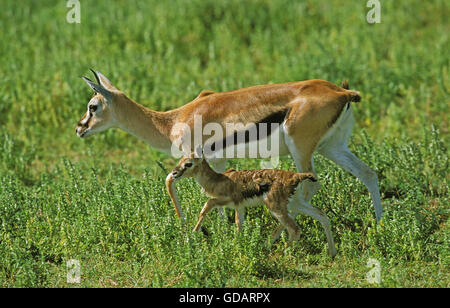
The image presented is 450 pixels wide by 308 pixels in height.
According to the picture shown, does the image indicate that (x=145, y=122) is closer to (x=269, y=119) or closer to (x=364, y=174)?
(x=269, y=119)

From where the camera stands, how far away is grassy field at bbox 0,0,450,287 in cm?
612

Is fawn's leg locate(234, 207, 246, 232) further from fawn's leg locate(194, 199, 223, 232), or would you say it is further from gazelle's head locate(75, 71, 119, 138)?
gazelle's head locate(75, 71, 119, 138)

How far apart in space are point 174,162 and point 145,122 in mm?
2202

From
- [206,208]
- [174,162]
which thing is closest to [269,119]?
[206,208]

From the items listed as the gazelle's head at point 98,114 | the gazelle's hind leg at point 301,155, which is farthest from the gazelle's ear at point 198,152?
the gazelle's head at point 98,114

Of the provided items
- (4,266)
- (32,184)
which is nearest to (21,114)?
(32,184)

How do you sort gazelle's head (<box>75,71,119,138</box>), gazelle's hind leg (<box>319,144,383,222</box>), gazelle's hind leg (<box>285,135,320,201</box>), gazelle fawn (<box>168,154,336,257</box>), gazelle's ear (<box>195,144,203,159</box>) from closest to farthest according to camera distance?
gazelle fawn (<box>168,154,336,257</box>), gazelle's ear (<box>195,144,203,159</box>), gazelle's hind leg (<box>285,135,320,201</box>), gazelle's hind leg (<box>319,144,383,222</box>), gazelle's head (<box>75,71,119,138</box>)

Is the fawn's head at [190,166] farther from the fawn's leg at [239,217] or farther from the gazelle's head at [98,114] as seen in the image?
the gazelle's head at [98,114]

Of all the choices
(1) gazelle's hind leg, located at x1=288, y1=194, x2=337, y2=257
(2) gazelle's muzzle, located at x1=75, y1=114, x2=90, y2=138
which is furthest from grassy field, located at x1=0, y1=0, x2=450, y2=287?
(2) gazelle's muzzle, located at x1=75, y1=114, x2=90, y2=138

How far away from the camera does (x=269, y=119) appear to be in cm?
677

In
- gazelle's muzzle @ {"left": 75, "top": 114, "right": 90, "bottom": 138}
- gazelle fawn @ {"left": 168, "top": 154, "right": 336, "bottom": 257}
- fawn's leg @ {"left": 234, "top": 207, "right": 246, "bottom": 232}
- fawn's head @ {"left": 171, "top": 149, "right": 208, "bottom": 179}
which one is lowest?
fawn's leg @ {"left": 234, "top": 207, "right": 246, "bottom": 232}

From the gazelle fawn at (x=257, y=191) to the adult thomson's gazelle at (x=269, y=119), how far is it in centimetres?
38
